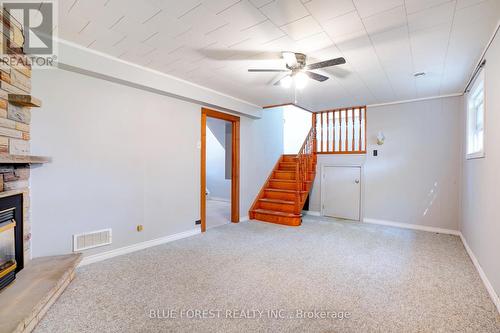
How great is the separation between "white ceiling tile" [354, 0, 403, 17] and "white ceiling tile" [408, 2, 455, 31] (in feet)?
0.84

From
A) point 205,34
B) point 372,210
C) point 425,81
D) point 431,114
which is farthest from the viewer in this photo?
point 372,210

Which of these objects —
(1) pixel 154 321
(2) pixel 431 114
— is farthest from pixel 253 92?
(1) pixel 154 321

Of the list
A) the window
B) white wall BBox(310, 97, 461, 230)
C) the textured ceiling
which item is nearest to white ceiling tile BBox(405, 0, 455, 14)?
the textured ceiling

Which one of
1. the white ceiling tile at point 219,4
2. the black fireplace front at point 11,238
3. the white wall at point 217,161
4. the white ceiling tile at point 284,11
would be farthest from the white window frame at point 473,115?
the white wall at point 217,161

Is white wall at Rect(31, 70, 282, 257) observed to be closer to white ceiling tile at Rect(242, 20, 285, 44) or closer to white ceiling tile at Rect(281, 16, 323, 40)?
white ceiling tile at Rect(242, 20, 285, 44)

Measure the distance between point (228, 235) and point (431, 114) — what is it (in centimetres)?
419

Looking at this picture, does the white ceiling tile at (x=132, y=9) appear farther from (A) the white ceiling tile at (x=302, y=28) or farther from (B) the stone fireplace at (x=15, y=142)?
(A) the white ceiling tile at (x=302, y=28)

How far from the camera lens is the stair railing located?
16.4 ft

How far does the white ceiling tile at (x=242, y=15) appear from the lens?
196cm

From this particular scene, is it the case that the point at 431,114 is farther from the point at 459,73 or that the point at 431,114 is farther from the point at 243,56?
the point at 243,56

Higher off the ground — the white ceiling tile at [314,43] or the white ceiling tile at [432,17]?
the white ceiling tile at [314,43]

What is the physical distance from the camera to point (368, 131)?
5.11m

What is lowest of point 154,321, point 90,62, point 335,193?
point 154,321

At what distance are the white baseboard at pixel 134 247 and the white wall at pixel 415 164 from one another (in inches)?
141
